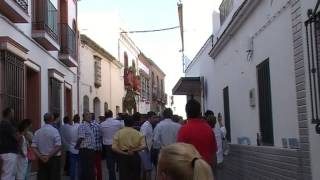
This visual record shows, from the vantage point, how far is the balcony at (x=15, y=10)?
12.7 m

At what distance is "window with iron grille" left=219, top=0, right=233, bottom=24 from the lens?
14.8m

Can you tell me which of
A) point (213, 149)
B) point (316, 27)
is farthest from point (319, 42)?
point (213, 149)

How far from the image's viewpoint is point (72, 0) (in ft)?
76.5

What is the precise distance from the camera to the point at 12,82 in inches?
544

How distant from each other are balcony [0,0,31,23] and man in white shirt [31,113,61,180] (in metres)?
2.60

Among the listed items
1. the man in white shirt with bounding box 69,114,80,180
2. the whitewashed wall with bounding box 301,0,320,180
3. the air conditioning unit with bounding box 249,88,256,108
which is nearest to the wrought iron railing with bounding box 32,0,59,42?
the man in white shirt with bounding box 69,114,80,180

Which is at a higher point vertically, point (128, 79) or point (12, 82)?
point (128, 79)

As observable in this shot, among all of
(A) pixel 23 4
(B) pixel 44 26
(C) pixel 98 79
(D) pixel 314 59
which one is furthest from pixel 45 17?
(C) pixel 98 79

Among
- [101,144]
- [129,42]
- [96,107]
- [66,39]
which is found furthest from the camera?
[129,42]

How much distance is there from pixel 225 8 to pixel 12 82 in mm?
5610

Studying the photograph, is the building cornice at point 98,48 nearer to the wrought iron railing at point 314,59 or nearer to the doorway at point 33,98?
the doorway at point 33,98

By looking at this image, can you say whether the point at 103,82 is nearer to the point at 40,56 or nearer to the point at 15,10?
the point at 40,56

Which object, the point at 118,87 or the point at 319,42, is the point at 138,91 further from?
the point at 319,42

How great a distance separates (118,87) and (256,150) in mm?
28292
